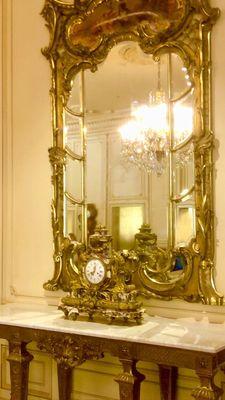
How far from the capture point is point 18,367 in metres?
2.90

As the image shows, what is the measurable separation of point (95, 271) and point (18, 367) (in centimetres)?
66

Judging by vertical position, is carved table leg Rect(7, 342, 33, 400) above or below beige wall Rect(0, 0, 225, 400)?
below

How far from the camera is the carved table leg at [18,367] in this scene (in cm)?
289

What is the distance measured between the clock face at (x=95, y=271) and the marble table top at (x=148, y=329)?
0.73ft

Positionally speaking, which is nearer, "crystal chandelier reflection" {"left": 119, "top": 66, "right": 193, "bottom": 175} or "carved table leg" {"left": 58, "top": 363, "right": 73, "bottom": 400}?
"crystal chandelier reflection" {"left": 119, "top": 66, "right": 193, "bottom": 175}

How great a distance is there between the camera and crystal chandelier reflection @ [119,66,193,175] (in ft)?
9.52

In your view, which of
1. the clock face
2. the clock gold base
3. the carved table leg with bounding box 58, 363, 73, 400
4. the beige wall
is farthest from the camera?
the beige wall

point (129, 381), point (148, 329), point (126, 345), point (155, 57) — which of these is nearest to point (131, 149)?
point (155, 57)

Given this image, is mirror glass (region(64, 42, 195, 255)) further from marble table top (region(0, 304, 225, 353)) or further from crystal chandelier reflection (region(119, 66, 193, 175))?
marble table top (region(0, 304, 225, 353))

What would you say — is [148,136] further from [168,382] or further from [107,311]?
[168,382]

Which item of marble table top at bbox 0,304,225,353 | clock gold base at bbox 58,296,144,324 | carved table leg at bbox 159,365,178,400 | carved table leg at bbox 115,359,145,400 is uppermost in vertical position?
clock gold base at bbox 58,296,144,324

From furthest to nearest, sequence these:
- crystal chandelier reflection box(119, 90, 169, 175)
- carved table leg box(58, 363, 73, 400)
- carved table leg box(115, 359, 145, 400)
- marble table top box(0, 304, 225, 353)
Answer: carved table leg box(58, 363, 73, 400) < crystal chandelier reflection box(119, 90, 169, 175) < carved table leg box(115, 359, 145, 400) < marble table top box(0, 304, 225, 353)

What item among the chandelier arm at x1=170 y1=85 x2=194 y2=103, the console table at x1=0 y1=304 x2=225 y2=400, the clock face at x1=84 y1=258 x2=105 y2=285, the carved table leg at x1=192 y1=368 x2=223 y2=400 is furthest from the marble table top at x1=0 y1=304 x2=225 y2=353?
the chandelier arm at x1=170 y1=85 x2=194 y2=103

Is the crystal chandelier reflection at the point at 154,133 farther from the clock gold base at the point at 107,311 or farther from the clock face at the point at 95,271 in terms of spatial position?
the clock gold base at the point at 107,311
